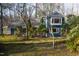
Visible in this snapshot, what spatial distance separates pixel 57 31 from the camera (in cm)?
158

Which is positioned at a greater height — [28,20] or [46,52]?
[28,20]

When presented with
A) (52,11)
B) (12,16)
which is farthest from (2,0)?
(52,11)

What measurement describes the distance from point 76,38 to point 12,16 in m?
0.47

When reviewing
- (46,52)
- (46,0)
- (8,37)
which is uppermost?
(46,0)

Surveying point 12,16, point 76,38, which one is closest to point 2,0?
point 12,16

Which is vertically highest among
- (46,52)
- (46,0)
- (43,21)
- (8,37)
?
(46,0)

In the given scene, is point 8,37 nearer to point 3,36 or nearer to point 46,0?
point 3,36

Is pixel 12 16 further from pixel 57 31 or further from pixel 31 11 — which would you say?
pixel 57 31

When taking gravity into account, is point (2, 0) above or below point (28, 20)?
above

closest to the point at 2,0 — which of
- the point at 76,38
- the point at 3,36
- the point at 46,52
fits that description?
the point at 3,36

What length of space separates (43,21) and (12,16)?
217mm

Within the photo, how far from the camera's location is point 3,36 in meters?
1.59

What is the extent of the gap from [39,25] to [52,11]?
0.13 metres

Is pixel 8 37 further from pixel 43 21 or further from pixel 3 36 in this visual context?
pixel 43 21
